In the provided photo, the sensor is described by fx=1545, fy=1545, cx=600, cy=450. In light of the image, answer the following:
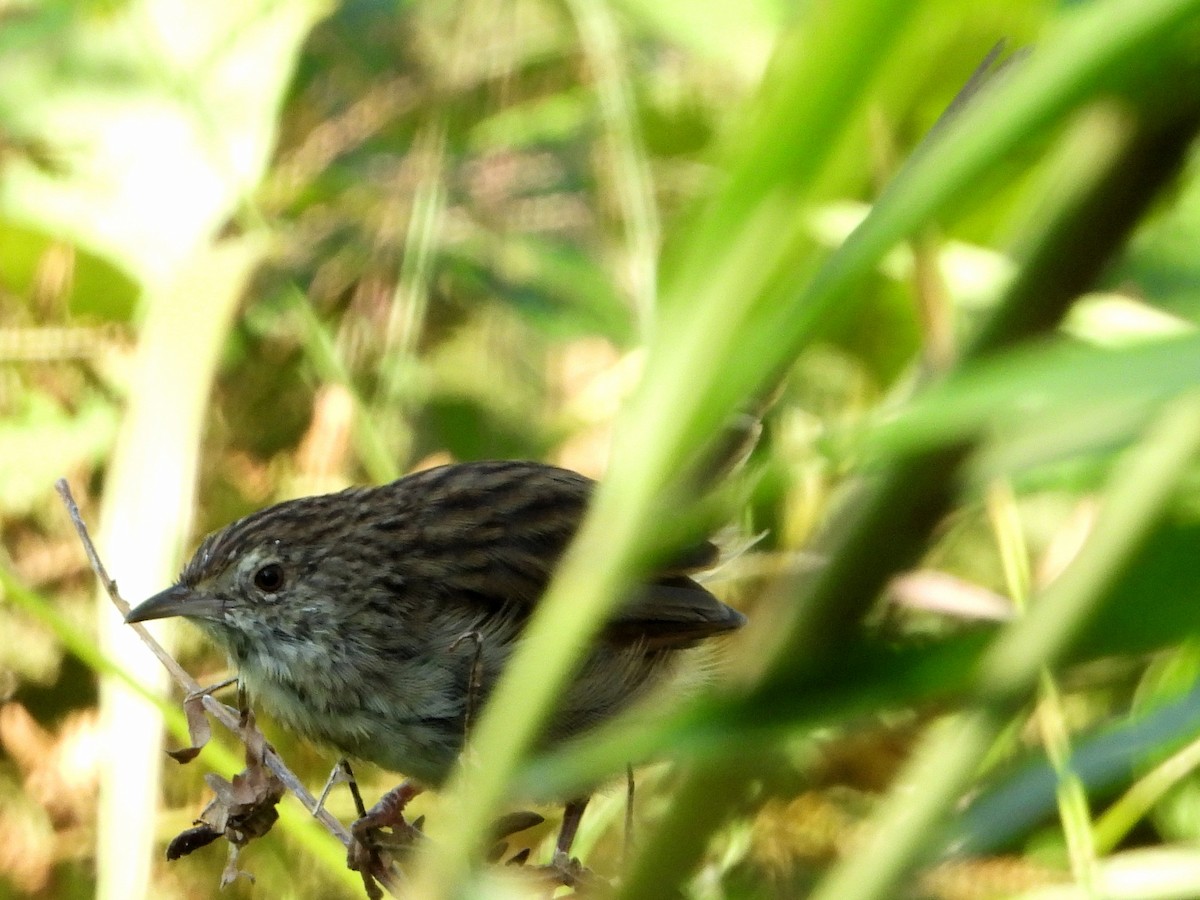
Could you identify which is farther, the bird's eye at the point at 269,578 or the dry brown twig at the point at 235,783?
the bird's eye at the point at 269,578

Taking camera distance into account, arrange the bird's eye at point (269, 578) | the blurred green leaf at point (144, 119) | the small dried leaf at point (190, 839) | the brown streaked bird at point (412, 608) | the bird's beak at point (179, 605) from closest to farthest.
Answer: the small dried leaf at point (190, 839) < the brown streaked bird at point (412, 608) < the bird's beak at point (179, 605) < the bird's eye at point (269, 578) < the blurred green leaf at point (144, 119)

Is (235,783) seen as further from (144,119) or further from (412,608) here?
(144,119)

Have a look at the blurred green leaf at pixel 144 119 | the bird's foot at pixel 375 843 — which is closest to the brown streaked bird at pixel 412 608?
the bird's foot at pixel 375 843

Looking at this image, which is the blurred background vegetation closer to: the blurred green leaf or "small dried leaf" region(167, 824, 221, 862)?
the blurred green leaf

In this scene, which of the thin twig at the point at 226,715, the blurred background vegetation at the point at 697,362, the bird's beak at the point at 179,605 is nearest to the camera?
the blurred background vegetation at the point at 697,362

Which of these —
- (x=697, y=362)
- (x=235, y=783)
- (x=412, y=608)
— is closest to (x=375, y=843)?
(x=235, y=783)

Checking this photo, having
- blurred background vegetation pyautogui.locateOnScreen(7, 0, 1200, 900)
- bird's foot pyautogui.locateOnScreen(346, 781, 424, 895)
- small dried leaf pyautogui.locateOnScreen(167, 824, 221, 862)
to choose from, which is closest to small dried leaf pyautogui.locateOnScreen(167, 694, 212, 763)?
small dried leaf pyautogui.locateOnScreen(167, 824, 221, 862)

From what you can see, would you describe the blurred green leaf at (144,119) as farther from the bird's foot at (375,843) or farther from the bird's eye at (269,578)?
the bird's foot at (375,843)
